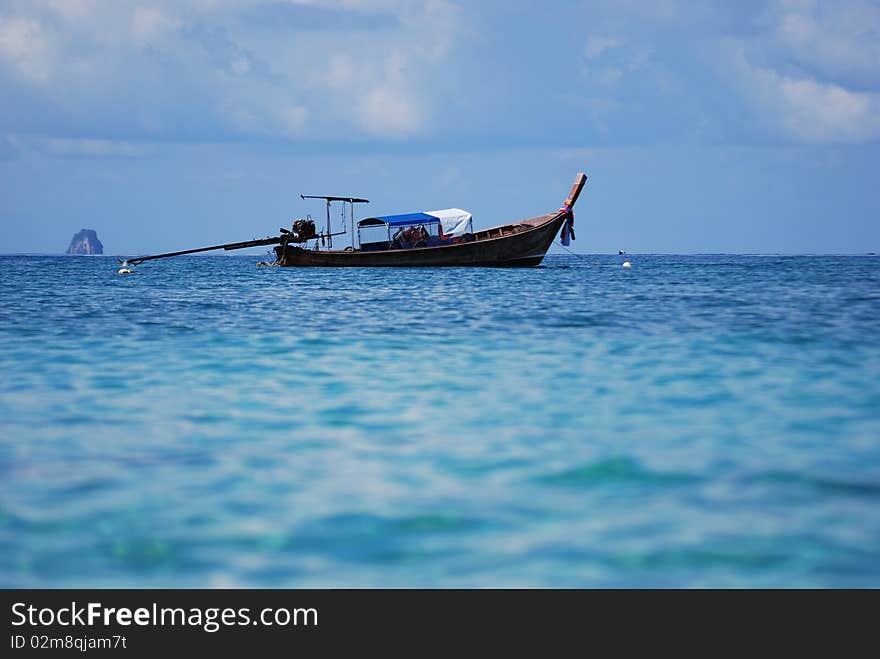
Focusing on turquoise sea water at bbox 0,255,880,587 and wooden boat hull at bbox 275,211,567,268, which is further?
wooden boat hull at bbox 275,211,567,268

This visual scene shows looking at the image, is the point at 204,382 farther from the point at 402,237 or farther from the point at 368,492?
the point at 402,237

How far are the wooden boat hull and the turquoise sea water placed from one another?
3449 cm

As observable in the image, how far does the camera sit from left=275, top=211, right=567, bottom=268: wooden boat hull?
5247 centimetres

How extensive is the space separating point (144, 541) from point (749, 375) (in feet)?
32.0

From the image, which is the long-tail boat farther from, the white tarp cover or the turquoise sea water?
the turquoise sea water

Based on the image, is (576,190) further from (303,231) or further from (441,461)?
(441,461)

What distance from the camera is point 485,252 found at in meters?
53.4

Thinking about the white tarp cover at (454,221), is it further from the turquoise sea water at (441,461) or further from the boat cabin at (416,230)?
the turquoise sea water at (441,461)

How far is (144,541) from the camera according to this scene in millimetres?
6184

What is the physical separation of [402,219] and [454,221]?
3232mm

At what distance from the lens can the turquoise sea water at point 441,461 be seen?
19.2ft

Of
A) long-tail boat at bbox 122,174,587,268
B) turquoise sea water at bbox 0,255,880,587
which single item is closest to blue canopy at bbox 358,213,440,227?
long-tail boat at bbox 122,174,587,268

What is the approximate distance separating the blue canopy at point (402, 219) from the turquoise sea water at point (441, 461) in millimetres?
34633
